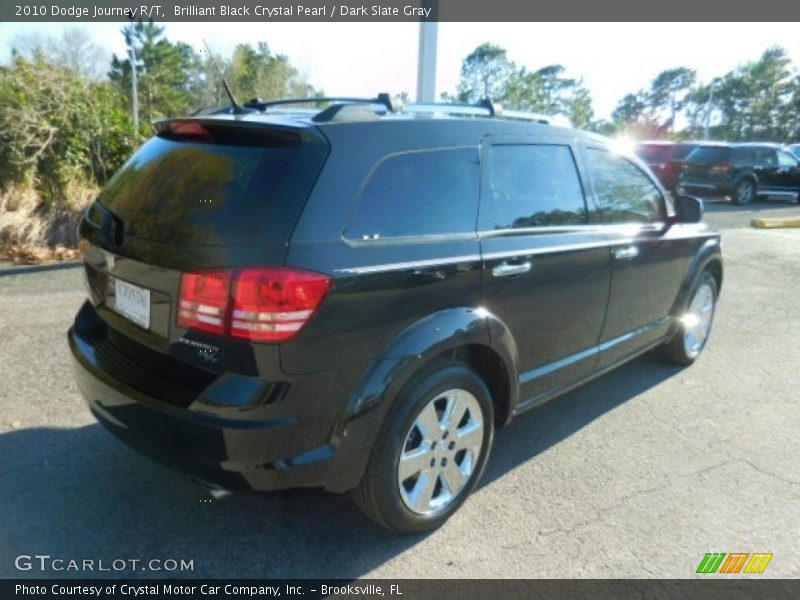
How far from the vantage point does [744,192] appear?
54.2 ft

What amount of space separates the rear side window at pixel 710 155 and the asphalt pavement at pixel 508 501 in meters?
13.8

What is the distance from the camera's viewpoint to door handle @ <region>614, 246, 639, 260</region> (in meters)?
3.47

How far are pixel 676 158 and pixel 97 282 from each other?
17.3 metres

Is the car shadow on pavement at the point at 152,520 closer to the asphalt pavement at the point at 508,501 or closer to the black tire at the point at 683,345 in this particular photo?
the asphalt pavement at the point at 508,501

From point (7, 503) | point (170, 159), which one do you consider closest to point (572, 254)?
point (170, 159)

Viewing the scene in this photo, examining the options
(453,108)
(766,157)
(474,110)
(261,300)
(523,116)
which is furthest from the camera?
(766,157)

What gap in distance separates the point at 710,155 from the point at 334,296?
1710 cm

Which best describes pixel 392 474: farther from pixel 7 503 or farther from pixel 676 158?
pixel 676 158

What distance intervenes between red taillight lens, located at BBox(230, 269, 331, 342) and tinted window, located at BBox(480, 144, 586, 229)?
1.02 metres

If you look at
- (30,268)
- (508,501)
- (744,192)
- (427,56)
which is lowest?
(508,501)

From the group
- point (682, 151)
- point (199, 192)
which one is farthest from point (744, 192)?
point (199, 192)

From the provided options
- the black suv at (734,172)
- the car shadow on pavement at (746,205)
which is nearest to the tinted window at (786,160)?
the black suv at (734,172)

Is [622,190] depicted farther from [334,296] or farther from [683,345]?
[334,296]

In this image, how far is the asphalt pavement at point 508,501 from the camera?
94.6 inches
